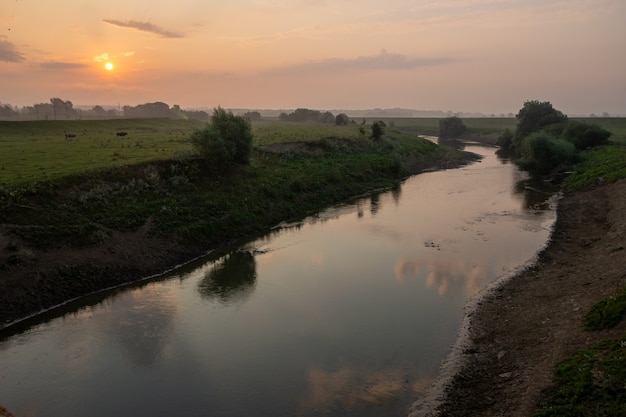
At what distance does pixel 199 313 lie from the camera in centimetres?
2603

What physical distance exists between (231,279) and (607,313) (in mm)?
22527

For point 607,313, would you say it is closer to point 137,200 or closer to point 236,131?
point 137,200

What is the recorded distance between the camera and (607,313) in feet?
61.6

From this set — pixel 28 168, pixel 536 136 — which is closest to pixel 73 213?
pixel 28 168

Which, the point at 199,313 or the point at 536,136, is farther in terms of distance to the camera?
the point at 536,136

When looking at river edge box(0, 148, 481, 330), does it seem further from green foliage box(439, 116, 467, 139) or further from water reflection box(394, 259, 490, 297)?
green foliage box(439, 116, 467, 139)

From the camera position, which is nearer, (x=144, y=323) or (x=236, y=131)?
(x=144, y=323)

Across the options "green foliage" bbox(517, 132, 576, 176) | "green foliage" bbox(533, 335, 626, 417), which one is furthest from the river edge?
"green foliage" bbox(517, 132, 576, 176)

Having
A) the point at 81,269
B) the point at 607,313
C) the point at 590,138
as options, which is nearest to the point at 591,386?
the point at 607,313

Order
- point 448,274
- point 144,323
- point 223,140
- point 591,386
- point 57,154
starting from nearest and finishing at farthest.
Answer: point 591,386 < point 144,323 < point 448,274 < point 223,140 < point 57,154

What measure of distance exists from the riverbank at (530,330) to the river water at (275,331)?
1.17 m

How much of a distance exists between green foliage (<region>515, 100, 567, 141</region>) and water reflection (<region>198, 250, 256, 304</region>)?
90.7 metres

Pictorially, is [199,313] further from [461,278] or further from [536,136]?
[536,136]

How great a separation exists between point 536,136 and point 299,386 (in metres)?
69.6
